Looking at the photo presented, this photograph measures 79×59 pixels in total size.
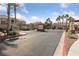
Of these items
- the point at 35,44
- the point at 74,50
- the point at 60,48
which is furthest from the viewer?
the point at 35,44

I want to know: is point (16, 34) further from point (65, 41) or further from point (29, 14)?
point (65, 41)

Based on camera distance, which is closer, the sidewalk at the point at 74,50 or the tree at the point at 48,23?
the sidewalk at the point at 74,50

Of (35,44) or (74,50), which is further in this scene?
(35,44)

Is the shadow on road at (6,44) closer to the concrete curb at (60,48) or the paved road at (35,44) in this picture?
the paved road at (35,44)

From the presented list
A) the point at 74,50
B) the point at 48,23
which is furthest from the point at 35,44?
the point at 74,50

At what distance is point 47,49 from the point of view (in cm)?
636

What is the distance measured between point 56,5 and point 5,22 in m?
1.24

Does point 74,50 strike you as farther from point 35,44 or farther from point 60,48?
point 35,44

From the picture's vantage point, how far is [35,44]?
6.48 m

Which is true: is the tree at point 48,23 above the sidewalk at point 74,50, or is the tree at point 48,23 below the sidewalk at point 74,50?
above

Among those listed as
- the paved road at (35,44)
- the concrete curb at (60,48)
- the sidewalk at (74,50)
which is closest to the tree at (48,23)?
the paved road at (35,44)

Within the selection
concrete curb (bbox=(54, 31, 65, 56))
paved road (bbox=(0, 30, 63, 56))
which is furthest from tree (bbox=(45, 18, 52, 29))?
concrete curb (bbox=(54, 31, 65, 56))

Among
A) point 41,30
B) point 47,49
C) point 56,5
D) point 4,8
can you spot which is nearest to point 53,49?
point 47,49

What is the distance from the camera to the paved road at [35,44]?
6.29 m
